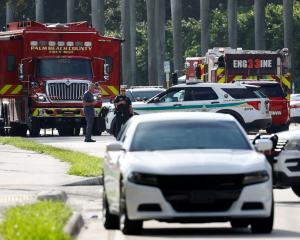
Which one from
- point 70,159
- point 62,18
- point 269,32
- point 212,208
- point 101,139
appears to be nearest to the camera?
point 212,208

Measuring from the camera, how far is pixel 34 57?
50719 millimetres

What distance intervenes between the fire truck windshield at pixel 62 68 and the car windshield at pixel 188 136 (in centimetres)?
3326

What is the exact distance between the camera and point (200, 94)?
4622 cm

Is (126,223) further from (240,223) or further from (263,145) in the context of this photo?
(263,145)

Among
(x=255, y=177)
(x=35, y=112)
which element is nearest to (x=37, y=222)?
(x=255, y=177)

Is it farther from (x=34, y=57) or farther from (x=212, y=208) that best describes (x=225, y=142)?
(x=34, y=57)

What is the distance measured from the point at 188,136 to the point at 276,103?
3303cm

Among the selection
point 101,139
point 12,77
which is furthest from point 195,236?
point 12,77

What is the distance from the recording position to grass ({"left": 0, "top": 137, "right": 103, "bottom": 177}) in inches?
1091

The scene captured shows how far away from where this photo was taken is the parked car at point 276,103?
50.0 meters

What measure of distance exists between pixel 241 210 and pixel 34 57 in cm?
3511

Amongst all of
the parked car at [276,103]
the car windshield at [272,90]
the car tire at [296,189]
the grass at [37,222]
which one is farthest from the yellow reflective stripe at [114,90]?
the grass at [37,222]

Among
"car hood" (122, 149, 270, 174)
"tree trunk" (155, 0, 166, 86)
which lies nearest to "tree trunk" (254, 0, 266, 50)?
"tree trunk" (155, 0, 166, 86)

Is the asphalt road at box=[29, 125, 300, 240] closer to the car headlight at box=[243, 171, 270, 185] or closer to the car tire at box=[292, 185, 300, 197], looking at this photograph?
the car tire at box=[292, 185, 300, 197]
